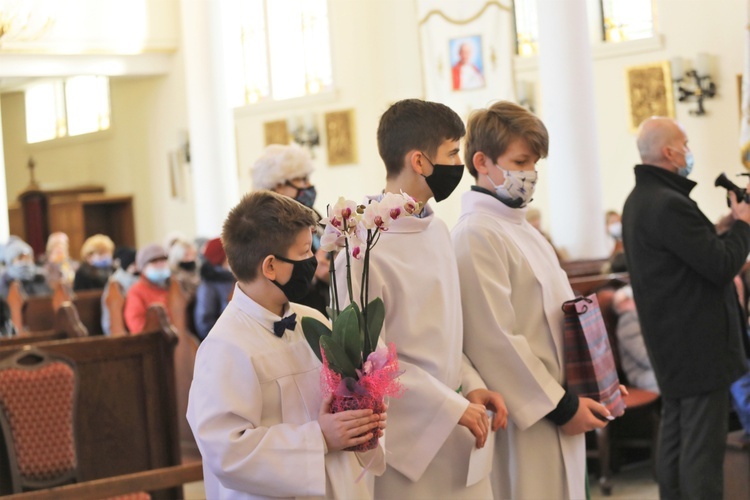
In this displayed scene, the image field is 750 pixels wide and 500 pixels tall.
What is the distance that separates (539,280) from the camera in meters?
3.32

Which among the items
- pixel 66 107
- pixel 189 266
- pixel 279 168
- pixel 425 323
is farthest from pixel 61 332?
pixel 66 107

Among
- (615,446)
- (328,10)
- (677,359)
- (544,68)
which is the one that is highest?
(328,10)

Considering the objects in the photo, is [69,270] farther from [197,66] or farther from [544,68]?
[544,68]

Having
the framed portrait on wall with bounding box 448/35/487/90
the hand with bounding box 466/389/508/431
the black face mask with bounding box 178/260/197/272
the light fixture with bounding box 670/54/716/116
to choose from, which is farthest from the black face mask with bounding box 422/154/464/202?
the framed portrait on wall with bounding box 448/35/487/90

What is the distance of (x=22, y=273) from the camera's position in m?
13.0

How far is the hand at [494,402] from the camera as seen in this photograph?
120 inches

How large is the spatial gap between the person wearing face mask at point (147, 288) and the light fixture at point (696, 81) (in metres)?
8.72

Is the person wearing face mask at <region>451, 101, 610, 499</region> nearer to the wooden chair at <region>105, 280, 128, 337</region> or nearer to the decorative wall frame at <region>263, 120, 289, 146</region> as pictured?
the wooden chair at <region>105, 280, 128, 337</region>

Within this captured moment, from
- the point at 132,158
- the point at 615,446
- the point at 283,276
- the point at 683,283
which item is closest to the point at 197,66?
the point at 132,158

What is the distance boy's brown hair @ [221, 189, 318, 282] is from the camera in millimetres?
2650

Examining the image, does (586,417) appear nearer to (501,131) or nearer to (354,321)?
(501,131)

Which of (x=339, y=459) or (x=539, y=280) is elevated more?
(x=539, y=280)

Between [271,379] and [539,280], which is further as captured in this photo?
[539,280]

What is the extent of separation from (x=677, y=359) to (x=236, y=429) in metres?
2.42
